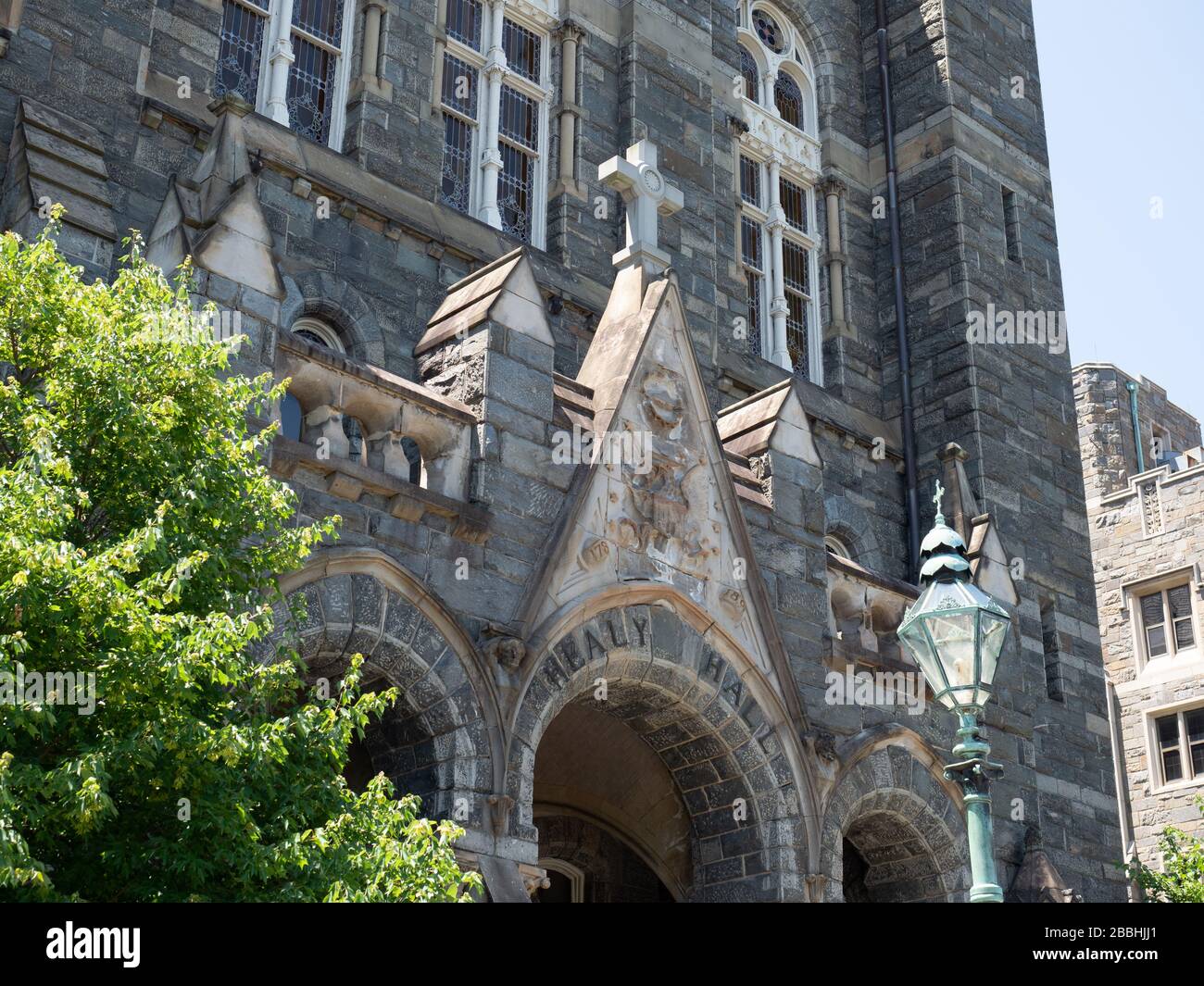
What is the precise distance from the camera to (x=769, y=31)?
23.9m

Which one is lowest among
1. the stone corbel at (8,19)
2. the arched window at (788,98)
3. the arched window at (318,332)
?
the arched window at (318,332)

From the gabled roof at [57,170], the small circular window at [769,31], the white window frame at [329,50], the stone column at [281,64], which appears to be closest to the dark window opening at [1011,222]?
the small circular window at [769,31]

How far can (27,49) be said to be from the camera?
14.0 m

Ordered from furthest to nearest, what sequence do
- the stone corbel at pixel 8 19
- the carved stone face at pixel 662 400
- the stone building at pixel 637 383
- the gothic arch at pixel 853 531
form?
the gothic arch at pixel 853 531 → the carved stone face at pixel 662 400 → the stone corbel at pixel 8 19 → the stone building at pixel 637 383

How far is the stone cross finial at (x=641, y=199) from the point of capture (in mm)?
14961

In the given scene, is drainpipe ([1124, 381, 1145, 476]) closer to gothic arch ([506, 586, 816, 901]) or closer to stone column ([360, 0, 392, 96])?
stone column ([360, 0, 392, 96])

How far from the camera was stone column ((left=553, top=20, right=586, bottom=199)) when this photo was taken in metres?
19.0

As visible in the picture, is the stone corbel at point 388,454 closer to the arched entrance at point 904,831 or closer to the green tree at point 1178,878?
the arched entrance at point 904,831

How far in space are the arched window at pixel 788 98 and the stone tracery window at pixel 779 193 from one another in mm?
13

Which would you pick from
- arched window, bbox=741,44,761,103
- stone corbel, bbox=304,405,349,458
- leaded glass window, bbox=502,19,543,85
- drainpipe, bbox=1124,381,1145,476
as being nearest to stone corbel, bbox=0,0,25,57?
stone corbel, bbox=304,405,349,458

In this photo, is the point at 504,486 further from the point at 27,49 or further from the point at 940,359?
the point at 940,359

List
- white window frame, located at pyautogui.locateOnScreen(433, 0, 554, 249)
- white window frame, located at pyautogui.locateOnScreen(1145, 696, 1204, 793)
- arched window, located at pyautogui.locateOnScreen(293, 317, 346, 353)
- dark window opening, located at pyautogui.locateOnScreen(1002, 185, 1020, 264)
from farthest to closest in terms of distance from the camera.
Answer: white window frame, located at pyautogui.locateOnScreen(1145, 696, 1204, 793) → dark window opening, located at pyautogui.locateOnScreen(1002, 185, 1020, 264) → white window frame, located at pyautogui.locateOnScreen(433, 0, 554, 249) → arched window, located at pyautogui.locateOnScreen(293, 317, 346, 353)

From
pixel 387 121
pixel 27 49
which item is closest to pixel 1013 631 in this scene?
pixel 387 121

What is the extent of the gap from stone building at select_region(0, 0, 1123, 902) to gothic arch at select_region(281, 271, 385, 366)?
1.7 inches
